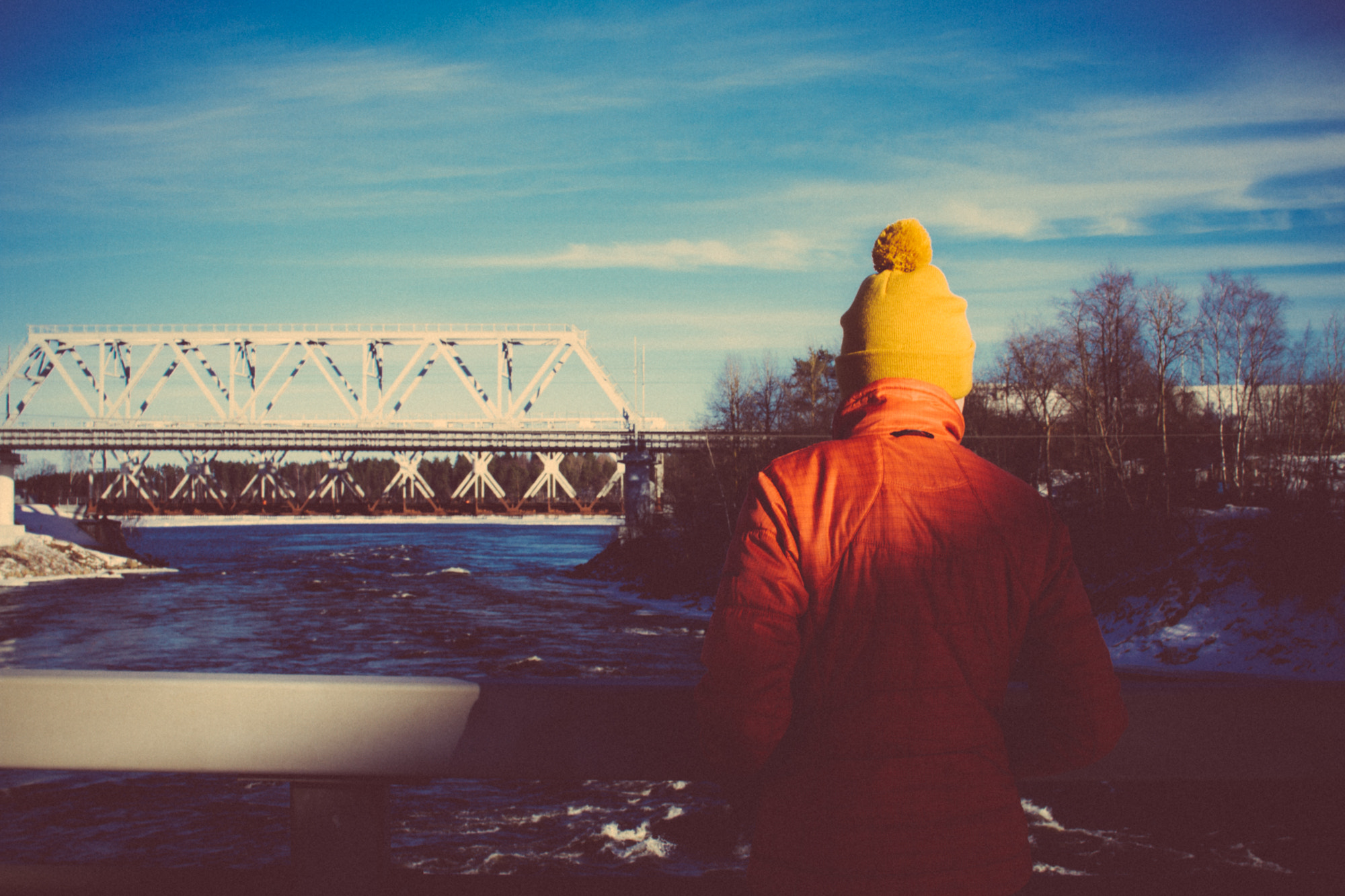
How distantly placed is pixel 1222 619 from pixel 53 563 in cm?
5584

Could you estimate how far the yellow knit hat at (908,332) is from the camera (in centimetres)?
177

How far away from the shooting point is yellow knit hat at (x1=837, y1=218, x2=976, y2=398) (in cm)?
177

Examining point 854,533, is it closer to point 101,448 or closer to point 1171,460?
point 1171,460

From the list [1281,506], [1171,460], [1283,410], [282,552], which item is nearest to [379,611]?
[1281,506]

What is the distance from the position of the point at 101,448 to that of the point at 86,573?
16.0 m

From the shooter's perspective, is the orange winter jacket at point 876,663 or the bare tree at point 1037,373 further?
the bare tree at point 1037,373

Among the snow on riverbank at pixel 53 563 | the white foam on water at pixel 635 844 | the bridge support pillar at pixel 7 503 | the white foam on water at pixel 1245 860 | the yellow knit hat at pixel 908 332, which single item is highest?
the yellow knit hat at pixel 908 332

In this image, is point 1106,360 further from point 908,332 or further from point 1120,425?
point 908,332

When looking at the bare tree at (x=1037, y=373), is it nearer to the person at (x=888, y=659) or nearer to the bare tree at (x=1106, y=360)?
the bare tree at (x=1106, y=360)

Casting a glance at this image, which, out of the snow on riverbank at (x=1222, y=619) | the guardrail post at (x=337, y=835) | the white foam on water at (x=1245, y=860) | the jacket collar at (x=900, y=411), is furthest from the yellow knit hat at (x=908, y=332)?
the snow on riverbank at (x=1222, y=619)

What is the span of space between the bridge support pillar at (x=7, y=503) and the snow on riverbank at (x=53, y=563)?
0.50m

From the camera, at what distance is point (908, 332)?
177cm

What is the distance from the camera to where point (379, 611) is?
3384cm

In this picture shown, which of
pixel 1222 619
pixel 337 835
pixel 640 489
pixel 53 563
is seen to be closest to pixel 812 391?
pixel 640 489
